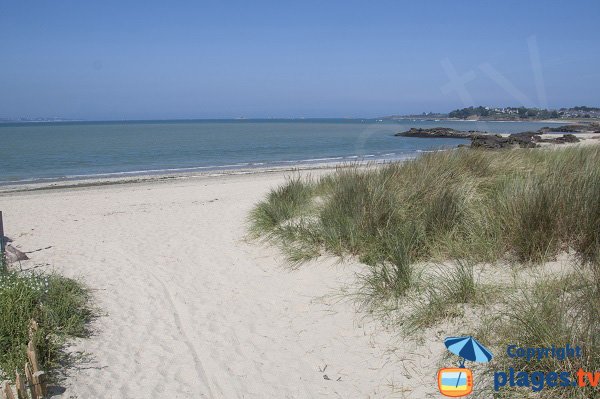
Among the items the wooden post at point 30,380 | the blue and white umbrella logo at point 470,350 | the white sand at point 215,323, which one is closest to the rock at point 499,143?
the white sand at point 215,323

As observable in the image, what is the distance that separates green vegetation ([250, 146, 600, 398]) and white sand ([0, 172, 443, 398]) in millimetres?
438

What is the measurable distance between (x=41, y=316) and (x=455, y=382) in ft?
13.1

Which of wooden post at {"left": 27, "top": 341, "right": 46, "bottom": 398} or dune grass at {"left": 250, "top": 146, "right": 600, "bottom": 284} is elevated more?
dune grass at {"left": 250, "top": 146, "right": 600, "bottom": 284}

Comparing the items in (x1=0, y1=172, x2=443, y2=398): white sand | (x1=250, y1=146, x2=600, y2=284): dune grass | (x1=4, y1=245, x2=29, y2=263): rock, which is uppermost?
(x1=250, y1=146, x2=600, y2=284): dune grass

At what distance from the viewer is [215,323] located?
5285 millimetres

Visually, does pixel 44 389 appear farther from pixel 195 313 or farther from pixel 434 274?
pixel 434 274

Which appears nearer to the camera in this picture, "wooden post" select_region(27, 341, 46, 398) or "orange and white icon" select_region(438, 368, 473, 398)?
"orange and white icon" select_region(438, 368, 473, 398)

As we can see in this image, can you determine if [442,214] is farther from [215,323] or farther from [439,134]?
[439,134]

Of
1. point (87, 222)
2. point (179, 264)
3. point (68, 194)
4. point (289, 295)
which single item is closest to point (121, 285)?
point (179, 264)

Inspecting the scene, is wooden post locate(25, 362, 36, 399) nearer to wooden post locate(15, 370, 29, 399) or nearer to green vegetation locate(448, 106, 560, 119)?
wooden post locate(15, 370, 29, 399)

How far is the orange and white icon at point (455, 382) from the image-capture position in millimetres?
3291

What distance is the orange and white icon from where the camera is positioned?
3291 millimetres

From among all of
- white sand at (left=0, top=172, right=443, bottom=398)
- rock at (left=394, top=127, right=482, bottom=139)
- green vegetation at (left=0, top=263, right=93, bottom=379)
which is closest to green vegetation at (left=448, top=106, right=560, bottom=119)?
rock at (left=394, top=127, right=482, bottom=139)

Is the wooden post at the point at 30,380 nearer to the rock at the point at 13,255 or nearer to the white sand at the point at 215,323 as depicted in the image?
the white sand at the point at 215,323
